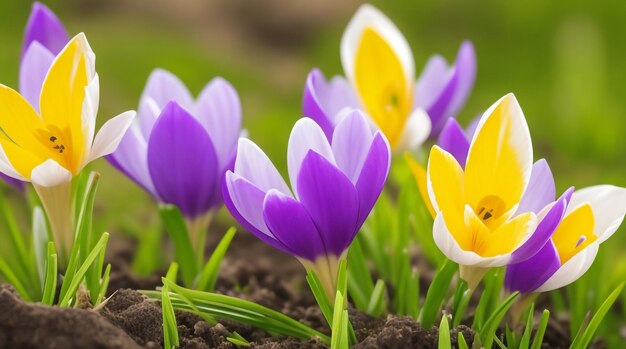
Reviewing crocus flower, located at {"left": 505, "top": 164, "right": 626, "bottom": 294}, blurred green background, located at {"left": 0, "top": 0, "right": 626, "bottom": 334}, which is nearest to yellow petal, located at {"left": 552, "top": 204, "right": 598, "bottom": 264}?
crocus flower, located at {"left": 505, "top": 164, "right": 626, "bottom": 294}

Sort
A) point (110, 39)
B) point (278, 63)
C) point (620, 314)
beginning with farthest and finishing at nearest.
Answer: point (278, 63) → point (110, 39) → point (620, 314)

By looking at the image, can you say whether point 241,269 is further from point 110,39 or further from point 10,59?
point 110,39

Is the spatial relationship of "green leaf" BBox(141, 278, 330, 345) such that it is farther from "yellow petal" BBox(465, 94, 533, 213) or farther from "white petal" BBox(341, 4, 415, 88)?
"white petal" BBox(341, 4, 415, 88)

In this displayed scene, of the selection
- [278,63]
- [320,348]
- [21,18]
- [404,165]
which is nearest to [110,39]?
[21,18]

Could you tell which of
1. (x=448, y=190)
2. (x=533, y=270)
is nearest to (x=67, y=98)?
(x=448, y=190)

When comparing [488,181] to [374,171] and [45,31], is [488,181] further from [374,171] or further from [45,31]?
[45,31]

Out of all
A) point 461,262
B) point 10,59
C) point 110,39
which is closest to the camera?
point 461,262
